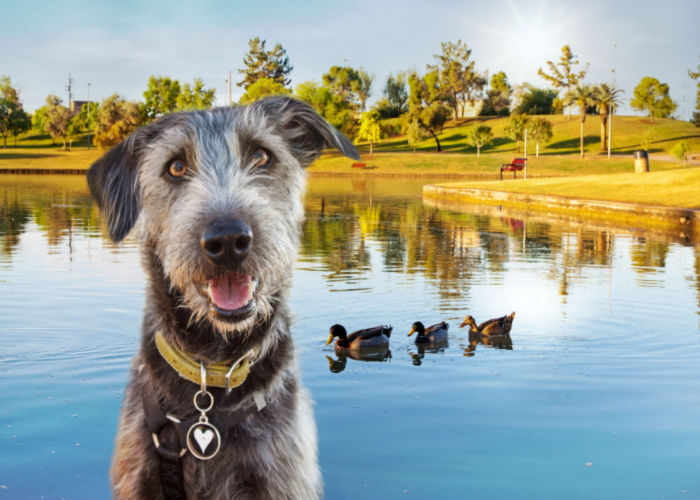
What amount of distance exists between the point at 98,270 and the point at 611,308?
1015 cm

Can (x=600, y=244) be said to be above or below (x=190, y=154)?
below

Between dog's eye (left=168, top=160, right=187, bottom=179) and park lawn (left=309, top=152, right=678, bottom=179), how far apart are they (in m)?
67.5

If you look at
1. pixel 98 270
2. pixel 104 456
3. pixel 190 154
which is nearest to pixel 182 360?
pixel 190 154

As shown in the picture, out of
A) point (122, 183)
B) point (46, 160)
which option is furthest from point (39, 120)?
point (122, 183)

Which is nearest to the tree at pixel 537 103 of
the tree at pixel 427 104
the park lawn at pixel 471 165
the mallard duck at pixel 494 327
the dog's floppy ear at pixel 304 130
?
the tree at pixel 427 104

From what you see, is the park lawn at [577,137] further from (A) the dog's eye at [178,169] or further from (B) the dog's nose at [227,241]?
(B) the dog's nose at [227,241]

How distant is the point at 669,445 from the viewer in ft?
20.4

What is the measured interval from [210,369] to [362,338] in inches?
251

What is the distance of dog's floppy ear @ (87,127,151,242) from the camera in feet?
10.9

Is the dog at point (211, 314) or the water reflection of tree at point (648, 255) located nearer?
the dog at point (211, 314)

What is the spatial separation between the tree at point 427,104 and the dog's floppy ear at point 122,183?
344 feet

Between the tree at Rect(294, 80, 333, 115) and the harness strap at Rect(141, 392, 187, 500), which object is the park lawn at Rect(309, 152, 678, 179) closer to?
the tree at Rect(294, 80, 333, 115)

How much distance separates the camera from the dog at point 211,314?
114 inches

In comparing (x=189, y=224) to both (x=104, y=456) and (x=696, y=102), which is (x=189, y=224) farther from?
(x=696, y=102)
